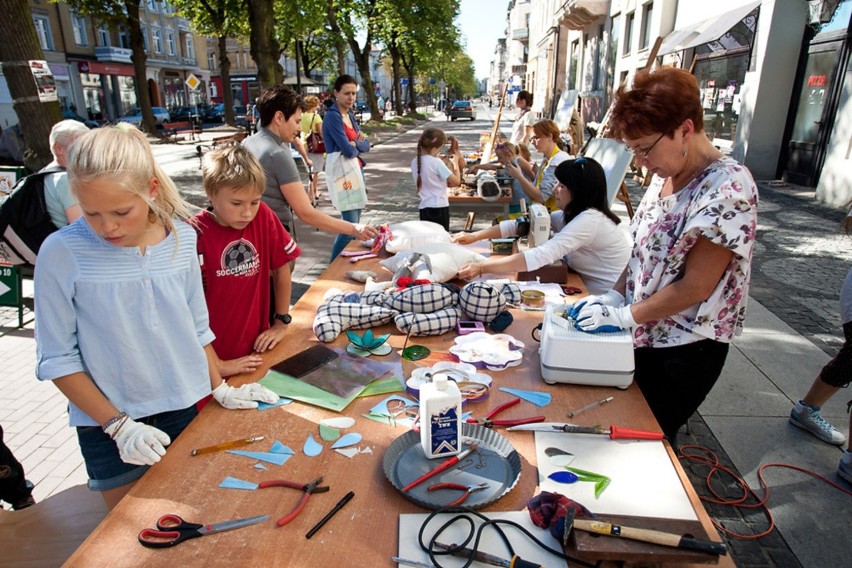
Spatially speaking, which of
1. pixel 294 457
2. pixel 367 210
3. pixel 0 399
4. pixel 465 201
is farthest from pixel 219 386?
pixel 367 210

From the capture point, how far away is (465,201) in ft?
18.6

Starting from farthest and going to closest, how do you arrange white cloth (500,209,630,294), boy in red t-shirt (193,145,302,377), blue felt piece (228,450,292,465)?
white cloth (500,209,630,294) < boy in red t-shirt (193,145,302,377) < blue felt piece (228,450,292,465)

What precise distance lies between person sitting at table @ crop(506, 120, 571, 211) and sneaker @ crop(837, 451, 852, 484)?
293 cm

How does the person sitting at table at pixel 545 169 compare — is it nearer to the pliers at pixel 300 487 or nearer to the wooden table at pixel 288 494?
the wooden table at pixel 288 494

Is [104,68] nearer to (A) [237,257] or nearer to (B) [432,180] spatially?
(B) [432,180]

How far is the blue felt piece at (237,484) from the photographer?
1.36m

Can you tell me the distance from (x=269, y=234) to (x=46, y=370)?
100cm

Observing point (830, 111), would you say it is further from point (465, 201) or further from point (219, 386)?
point (219, 386)

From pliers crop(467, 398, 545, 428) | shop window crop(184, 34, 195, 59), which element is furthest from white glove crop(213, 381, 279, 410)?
shop window crop(184, 34, 195, 59)

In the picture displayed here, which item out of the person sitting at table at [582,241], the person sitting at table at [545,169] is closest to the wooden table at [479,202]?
the person sitting at table at [545,169]

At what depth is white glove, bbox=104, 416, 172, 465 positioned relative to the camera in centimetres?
143

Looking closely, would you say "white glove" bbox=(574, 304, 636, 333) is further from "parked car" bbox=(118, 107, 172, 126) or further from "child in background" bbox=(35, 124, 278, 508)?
"parked car" bbox=(118, 107, 172, 126)

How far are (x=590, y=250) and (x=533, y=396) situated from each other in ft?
4.59

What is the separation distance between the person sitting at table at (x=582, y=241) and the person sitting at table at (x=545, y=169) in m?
2.04
